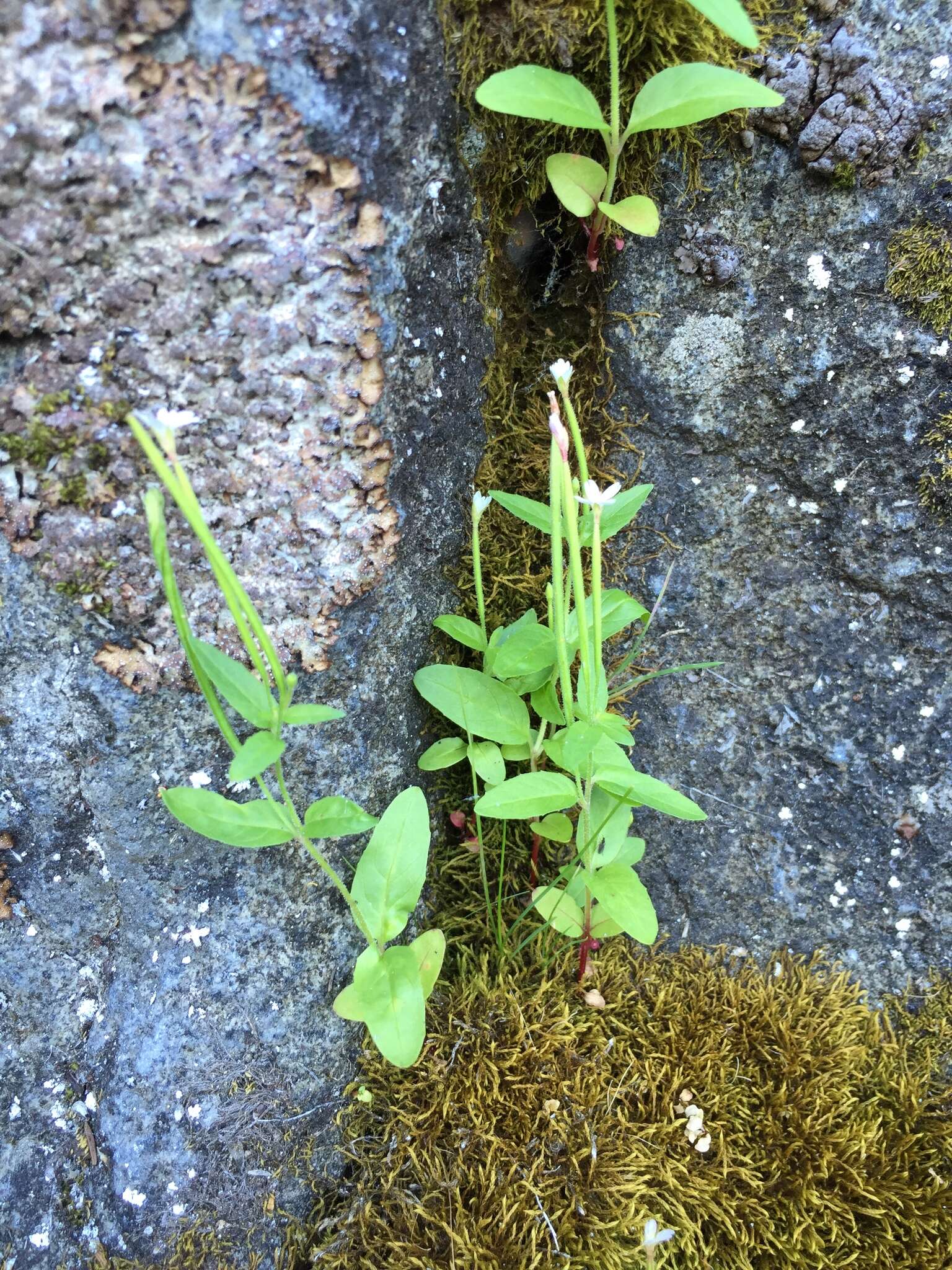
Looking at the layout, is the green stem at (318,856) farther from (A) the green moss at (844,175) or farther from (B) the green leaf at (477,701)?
(A) the green moss at (844,175)

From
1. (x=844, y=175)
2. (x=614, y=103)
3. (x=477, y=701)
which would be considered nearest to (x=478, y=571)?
(x=477, y=701)

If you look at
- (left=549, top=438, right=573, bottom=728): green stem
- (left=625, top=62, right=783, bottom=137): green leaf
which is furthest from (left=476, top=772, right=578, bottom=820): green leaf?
(left=625, top=62, right=783, bottom=137): green leaf

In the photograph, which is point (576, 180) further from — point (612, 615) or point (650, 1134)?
point (650, 1134)

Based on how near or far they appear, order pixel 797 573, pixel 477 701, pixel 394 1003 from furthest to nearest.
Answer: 1. pixel 797 573
2. pixel 477 701
3. pixel 394 1003

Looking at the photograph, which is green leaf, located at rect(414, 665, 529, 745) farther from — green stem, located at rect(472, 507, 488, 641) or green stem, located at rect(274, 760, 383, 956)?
green stem, located at rect(274, 760, 383, 956)

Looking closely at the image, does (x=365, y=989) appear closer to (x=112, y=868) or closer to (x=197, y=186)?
(x=112, y=868)

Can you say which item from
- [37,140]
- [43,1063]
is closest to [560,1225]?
[43,1063]
